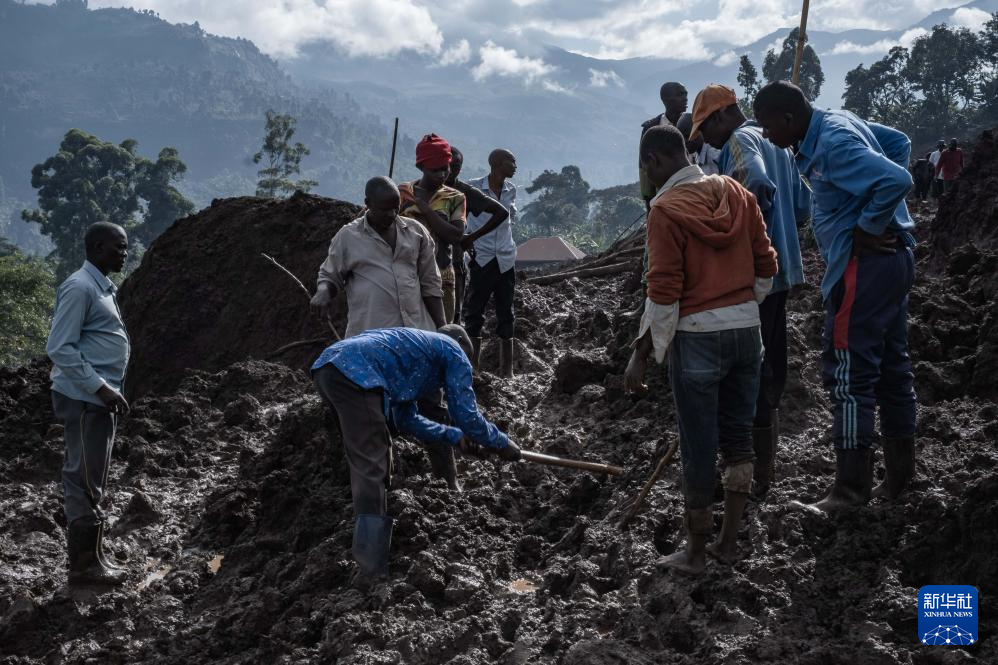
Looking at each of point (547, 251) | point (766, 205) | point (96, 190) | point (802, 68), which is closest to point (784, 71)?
point (802, 68)

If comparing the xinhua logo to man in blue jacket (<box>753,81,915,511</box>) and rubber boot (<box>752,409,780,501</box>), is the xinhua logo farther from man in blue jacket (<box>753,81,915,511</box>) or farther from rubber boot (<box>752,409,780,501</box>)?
rubber boot (<box>752,409,780,501</box>)

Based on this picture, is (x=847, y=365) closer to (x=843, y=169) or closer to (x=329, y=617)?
(x=843, y=169)

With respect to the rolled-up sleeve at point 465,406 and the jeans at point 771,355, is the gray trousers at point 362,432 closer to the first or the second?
the rolled-up sleeve at point 465,406

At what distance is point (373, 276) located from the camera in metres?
4.56

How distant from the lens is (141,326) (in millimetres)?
11484

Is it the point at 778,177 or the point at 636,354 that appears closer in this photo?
the point at 636,354

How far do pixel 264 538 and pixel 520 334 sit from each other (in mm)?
4877

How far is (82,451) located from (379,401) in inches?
67.6

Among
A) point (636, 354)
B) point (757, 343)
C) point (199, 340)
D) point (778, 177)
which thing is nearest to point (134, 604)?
point (636, 354)

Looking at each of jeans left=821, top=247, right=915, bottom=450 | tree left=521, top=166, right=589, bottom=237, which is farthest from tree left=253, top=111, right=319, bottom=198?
jeans left=821, top=247, right=915, bottom=450

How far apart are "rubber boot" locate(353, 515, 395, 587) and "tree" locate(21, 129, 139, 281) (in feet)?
206

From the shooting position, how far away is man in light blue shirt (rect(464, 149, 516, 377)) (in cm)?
668

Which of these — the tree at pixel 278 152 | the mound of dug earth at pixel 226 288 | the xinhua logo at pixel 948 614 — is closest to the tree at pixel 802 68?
the tree at pixel 278 152

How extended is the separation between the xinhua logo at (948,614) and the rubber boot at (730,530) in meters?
0.70
